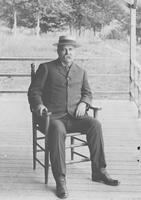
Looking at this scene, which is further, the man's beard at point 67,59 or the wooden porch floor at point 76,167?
the man's beard at point 67,59

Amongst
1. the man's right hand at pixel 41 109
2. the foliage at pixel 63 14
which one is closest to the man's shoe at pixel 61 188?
the man's right hand at pixel 41 109

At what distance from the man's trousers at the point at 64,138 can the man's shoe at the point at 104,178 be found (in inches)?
1.5

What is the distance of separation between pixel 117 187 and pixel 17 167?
95 cm

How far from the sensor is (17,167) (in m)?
4.18

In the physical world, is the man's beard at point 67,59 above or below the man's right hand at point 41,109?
above

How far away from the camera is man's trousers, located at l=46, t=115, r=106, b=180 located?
3.56 metres

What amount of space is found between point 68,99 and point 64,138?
0.39 metres

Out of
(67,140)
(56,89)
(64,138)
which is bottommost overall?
(67,140)

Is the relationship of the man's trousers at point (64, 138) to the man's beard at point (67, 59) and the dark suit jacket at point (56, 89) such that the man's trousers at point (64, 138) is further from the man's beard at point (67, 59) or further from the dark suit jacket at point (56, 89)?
the man's beard at point (67, 59)

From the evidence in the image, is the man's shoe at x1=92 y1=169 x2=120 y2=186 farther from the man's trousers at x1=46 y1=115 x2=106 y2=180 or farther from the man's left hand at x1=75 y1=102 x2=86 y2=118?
the man's left hand at x1=75 y1=102 x2=86 y2=118

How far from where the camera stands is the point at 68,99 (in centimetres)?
391

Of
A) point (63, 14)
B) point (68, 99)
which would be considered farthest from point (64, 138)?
point (63, 14)

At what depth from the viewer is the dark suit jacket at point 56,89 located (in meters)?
3.89

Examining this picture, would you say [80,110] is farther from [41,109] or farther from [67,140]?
[67,140]
